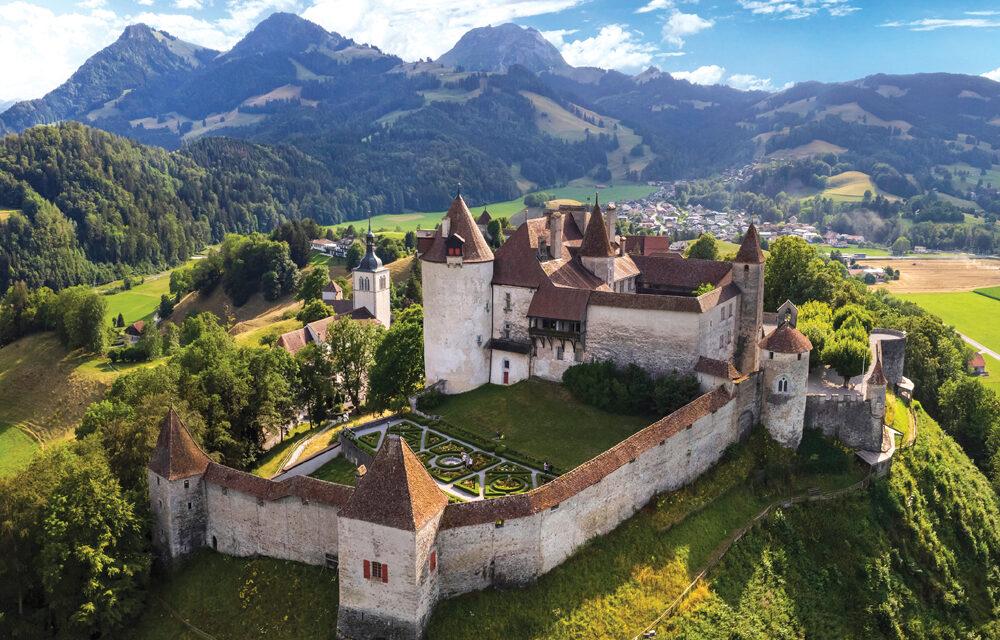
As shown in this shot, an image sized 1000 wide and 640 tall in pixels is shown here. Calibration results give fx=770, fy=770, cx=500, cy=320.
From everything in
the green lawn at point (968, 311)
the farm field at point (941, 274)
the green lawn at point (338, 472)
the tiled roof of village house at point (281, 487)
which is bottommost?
the farm field at point (941, 274)

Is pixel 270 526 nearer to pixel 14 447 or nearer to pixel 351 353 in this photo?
pixel 351 353

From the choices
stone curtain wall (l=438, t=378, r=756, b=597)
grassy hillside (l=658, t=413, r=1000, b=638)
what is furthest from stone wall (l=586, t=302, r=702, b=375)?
grassy hillside (l=658, t=413, r=1000, b=638)

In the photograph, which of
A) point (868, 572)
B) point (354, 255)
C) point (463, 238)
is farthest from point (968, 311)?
point (463, 238)

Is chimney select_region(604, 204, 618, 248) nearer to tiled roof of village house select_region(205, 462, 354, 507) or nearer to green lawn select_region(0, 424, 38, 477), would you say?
tiled roof of village house select_region(205, 462, 354, 507)

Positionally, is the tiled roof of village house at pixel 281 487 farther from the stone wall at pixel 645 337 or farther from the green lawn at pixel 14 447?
the green lawn at pixel 14 447

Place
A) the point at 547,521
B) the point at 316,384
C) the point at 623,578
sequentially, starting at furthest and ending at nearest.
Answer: the point at 316,384 < the point at 623,578 < the point at 547,521

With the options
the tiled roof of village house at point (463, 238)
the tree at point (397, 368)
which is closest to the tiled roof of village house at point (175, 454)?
the tree at point (397, 368)

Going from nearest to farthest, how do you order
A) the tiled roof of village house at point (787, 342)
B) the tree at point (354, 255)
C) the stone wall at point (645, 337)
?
the tiled roof of village house at point (787, 342) < the stone wall at point (645, 337) < the tree at point (354, 255)
